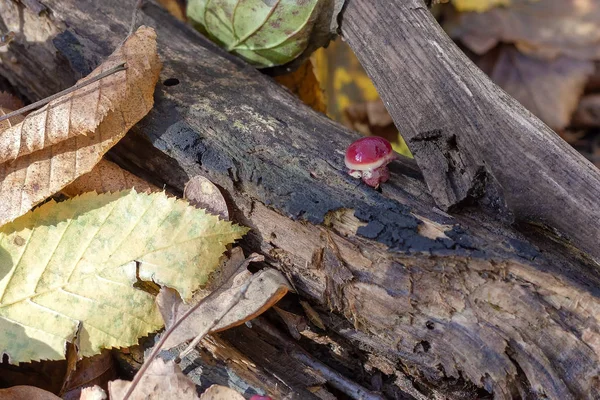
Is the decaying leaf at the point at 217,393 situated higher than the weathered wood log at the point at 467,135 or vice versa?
the weathered wood log at the point at 467,135

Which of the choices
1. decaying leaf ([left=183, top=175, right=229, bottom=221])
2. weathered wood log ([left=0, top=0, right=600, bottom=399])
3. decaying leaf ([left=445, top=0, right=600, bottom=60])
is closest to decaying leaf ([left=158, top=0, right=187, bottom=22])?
weathered wood log ([left=0, top=0, right=600, bottom=399])

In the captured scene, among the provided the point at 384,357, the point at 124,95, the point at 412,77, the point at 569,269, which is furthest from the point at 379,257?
the point at 124,95

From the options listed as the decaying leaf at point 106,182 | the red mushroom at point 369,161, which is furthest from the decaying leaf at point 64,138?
the red mushroom at point 369,161

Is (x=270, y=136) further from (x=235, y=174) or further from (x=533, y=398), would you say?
(x=533, y=398)

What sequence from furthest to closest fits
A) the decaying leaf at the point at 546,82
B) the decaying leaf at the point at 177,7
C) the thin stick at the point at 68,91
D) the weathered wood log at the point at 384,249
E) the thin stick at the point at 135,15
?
the decaying leaf at the point at 546,82
the decaying leaf at the point at 177,7
the thin stick at the point at 135,15
the thin stick at the point at 68,91
the weathered wood log at the point at 384,249

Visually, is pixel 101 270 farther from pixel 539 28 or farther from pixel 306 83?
pixel 539 28

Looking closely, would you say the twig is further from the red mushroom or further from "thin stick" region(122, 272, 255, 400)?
the red mushroom

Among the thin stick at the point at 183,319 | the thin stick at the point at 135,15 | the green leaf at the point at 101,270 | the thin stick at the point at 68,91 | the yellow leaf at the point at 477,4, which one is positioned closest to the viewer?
the thin stick at the point at 183,319

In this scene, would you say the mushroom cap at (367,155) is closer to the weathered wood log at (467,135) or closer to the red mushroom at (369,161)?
the red mushroom at (369,161)
